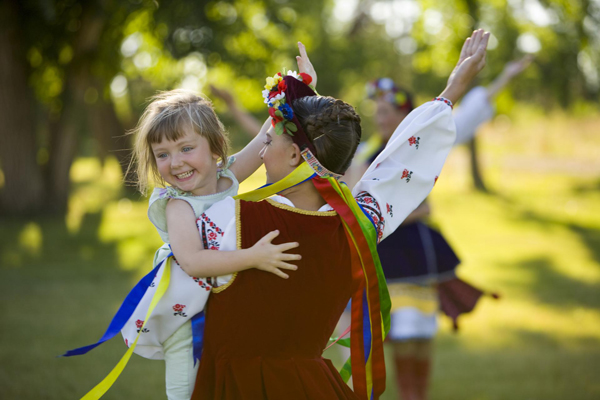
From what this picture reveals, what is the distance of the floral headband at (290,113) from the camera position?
173 centimetres

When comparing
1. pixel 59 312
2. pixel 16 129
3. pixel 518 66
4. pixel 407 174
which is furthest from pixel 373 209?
pixel 16 129

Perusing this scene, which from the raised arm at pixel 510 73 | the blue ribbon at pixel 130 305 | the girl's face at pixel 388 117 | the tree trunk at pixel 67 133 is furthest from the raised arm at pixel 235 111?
the tree trunk at pixel 67 133

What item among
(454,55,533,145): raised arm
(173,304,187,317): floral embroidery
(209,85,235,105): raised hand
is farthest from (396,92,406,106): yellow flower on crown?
(173,304,187,317): floral embroidery

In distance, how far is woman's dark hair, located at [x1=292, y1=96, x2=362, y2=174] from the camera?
5.63 feet

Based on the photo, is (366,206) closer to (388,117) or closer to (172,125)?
(172,125)

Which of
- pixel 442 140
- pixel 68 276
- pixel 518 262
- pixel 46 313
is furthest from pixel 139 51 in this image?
pixel 442 140

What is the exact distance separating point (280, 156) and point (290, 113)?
126 mm

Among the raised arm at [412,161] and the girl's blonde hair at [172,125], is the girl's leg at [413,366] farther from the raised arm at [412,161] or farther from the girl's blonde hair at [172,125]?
the girl's blonde hair at [172,125]

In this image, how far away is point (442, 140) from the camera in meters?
2.02

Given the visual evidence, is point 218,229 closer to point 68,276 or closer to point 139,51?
point 68,276

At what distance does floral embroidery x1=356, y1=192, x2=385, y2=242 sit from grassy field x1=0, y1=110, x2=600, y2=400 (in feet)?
9.31

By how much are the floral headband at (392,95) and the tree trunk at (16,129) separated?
7529 millimetres

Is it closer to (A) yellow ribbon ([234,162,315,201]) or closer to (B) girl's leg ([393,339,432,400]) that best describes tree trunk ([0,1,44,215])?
(B) girl's leg ([393,339,432,400])

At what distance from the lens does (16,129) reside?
1001cm
